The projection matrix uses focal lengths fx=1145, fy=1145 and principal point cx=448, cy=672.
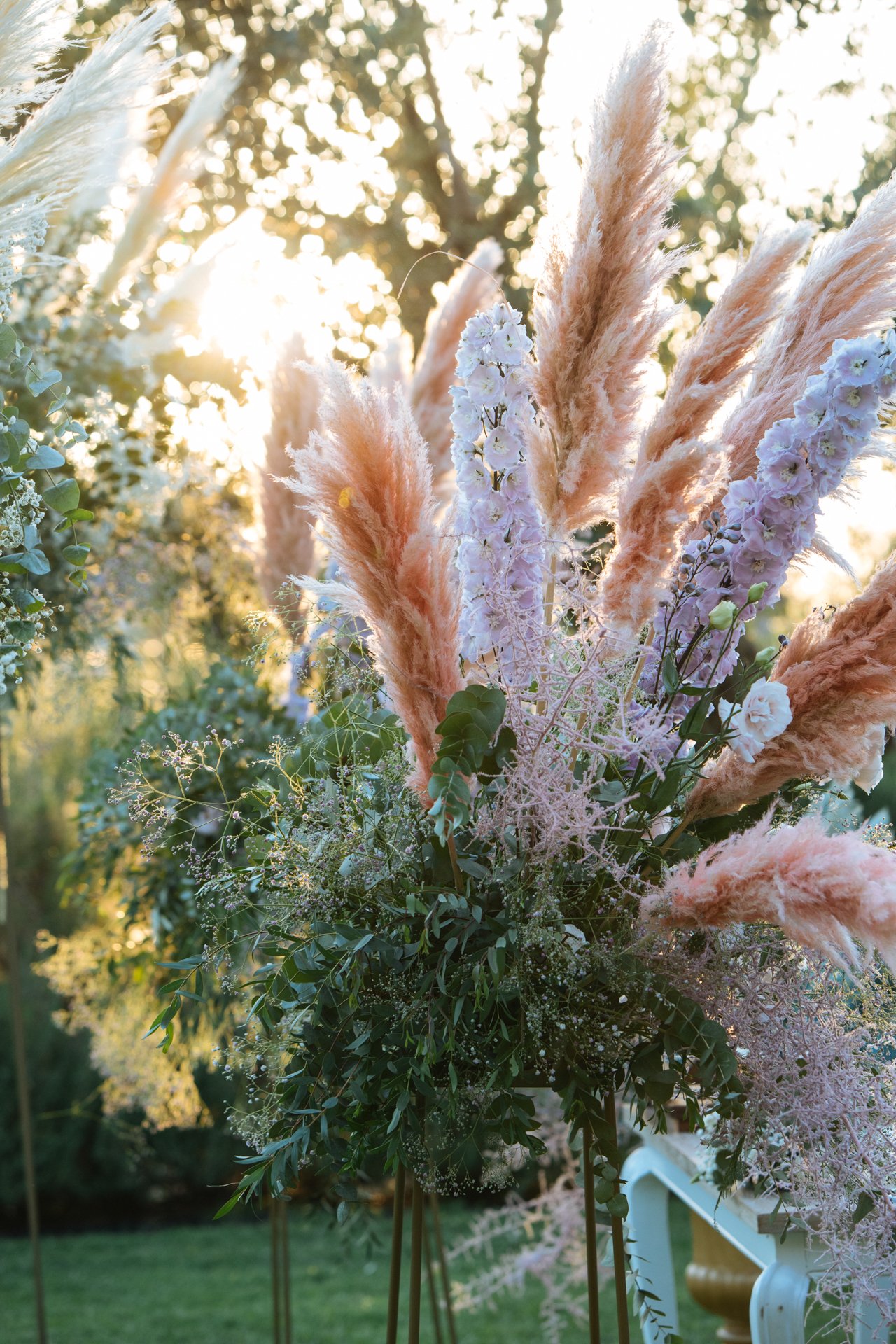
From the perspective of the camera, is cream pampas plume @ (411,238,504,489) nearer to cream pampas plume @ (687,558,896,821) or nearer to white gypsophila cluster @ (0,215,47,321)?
white gypsophila cluster @ (0,215,47,321)

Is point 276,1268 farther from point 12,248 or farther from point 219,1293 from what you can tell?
point 219,1293

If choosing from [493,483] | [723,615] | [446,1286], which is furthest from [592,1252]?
[446,1286]

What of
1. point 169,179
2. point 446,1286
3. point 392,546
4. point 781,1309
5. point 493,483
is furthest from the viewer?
point 169,179

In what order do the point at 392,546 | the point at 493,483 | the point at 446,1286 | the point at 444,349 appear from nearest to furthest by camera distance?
the point at 392,546
the point at 493,483
the point at 444,349
the point at 446,1286

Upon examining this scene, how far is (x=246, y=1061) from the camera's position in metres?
0.93

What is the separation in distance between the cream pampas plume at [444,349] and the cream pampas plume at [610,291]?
0.46 meters

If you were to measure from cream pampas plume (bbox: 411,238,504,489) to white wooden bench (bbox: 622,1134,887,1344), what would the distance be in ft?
2.93

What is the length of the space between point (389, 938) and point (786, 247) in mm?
627

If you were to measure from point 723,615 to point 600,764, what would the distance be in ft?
0.48

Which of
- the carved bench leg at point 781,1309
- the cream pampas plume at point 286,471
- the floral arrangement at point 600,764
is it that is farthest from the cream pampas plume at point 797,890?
the cream pampas plume at point 286,471

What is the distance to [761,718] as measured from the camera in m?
0.79

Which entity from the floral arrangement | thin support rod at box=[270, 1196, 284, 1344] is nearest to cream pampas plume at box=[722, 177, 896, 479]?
the floral arrangement

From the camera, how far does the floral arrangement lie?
0.81 meters

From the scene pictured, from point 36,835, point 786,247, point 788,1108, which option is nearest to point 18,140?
point 786,247
